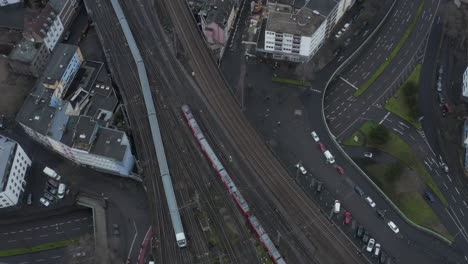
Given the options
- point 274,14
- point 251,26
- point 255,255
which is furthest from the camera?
point 251,26

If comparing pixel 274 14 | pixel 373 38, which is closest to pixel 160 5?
pixel 274 14

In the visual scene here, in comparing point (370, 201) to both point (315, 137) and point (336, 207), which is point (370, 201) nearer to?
point (336, 207)

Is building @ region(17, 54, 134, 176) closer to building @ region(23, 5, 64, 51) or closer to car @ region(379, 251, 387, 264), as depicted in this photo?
building @ region(23, 5, 64, 51)

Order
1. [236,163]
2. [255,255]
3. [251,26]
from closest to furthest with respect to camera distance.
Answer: [255,255] < [236,163] < [251,26]

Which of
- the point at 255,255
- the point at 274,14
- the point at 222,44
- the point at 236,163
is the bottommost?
the point at 255,255

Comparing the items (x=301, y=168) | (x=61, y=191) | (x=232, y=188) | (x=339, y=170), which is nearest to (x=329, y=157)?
(x=339, y=170)

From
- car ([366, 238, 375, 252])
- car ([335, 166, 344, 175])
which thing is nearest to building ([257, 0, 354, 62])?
car ([335, 166, 344, 175])

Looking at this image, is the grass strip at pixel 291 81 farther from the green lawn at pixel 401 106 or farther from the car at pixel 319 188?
the car at pixel 319 188

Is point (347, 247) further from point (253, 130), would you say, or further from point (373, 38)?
point (373, 38)
